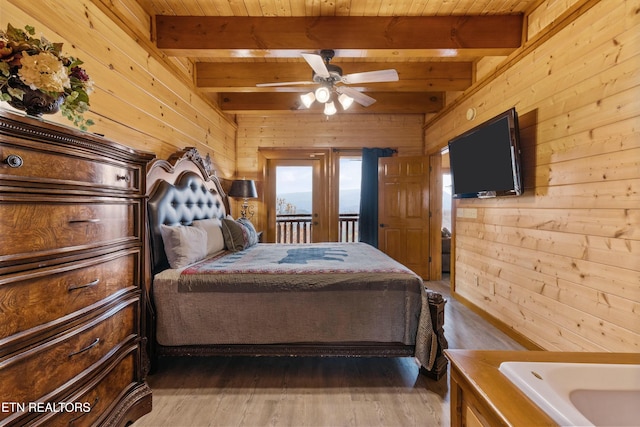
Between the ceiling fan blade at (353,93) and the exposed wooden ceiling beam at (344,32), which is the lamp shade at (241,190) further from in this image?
the ceiling fan blade at (353,93)

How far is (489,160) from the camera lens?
2803 millimetres

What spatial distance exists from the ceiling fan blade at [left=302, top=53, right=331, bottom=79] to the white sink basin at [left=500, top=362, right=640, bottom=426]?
2.28 meters

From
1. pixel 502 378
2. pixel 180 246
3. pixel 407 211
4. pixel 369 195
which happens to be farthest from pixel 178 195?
pixel 407 211

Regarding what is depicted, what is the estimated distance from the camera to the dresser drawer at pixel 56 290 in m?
0.94

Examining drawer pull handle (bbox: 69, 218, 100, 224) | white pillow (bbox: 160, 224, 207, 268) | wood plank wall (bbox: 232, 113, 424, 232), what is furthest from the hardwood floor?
wood plank wall (bbox: 232, 113, 424, 232)

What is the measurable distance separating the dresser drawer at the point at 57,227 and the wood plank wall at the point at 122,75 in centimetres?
79

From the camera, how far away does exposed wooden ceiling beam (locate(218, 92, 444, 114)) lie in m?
4.36

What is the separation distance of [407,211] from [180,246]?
3640 mm

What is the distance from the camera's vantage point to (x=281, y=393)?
188 centimetres

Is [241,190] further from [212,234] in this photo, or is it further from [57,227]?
[57,227]

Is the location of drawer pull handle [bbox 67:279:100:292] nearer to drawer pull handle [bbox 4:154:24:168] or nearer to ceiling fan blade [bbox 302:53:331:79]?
drawer pull handle [bbox 4:154:24:168]

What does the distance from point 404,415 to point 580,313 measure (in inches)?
58.7

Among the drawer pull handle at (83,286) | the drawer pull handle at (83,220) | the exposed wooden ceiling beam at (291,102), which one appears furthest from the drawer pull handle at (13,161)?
the exposed wooden ceiling beam at (291,102)

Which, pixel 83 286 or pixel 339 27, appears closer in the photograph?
pixel 83 286
